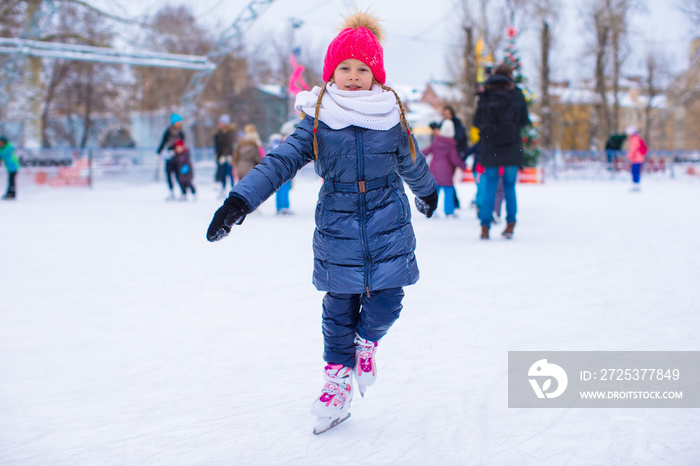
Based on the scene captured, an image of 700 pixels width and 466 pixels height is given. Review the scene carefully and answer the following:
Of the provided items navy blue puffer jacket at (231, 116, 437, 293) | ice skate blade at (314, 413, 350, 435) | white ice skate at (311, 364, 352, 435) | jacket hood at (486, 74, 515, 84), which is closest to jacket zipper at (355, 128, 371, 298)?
navy blue puffer jacket at (231, 116, 437, 293)

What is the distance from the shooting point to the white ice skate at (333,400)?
2070 mm

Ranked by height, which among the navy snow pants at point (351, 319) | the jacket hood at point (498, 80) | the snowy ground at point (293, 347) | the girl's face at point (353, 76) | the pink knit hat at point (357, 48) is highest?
the jacket hood at point (498, 80)

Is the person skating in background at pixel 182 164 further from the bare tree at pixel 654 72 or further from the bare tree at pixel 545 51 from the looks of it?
the bare tree at pixel 654 72

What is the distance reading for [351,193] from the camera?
2045mm

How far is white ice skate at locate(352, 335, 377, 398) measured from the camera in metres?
2.18

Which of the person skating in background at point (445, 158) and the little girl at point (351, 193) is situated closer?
the little girl at point (351, 193)

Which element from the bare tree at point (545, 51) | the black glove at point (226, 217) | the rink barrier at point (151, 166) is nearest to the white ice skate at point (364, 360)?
the black glove at point (226, 217)

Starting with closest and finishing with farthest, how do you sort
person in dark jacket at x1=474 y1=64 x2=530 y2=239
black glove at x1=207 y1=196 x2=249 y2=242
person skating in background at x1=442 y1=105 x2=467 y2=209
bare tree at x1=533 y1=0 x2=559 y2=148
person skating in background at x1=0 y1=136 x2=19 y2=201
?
black glove at x1=207 y1=196 x2=249 y2=242, person in dark jacket at x1=474 y1=64 x2=530 y2=239, person skating in background at x1=442 y1=105 x2=467 y2=209, person skating in background at x1=0 y1=136 x2=19 y2=201, bare tree at x1=533 y1=0 x2=559 y2=148

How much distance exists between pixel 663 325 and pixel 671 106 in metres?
31.1

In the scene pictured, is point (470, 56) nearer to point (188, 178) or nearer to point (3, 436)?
point (188, 178)

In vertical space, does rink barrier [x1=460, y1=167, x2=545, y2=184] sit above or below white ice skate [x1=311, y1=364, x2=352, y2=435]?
above

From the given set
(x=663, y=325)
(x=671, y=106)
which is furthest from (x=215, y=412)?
(x=671, y=106)

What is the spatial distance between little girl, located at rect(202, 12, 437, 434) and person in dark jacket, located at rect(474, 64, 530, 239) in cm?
413

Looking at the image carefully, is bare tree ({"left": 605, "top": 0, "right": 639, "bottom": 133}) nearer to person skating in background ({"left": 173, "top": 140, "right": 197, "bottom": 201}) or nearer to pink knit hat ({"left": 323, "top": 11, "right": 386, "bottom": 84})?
person skating in background ({"left": 173, "top": 140, "right": 197, "bottom": 201})
